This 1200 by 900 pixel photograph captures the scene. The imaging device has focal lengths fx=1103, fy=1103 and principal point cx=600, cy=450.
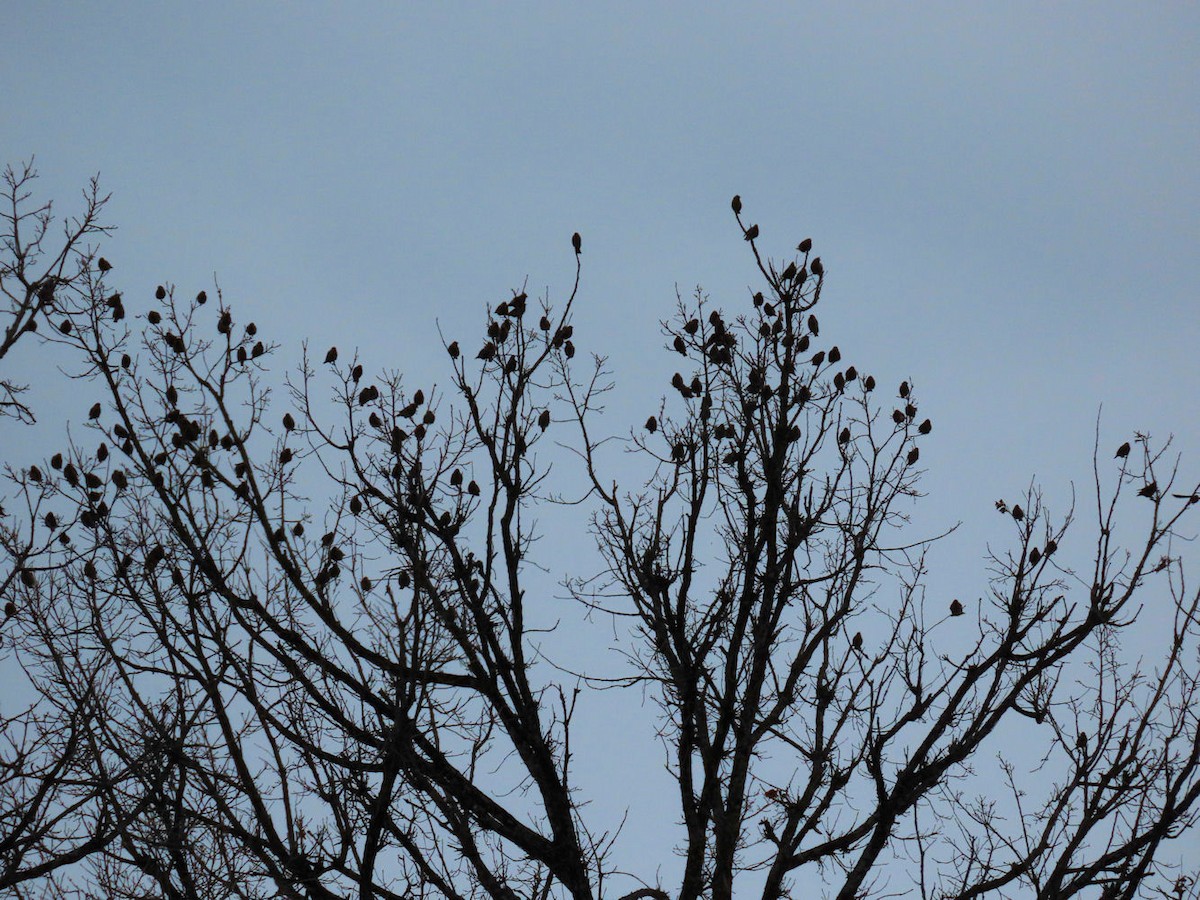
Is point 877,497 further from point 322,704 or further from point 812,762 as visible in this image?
point 322,704

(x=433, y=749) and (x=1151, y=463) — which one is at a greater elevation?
(x=1151, y=463)

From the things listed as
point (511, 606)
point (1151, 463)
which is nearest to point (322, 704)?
point (511, 606)

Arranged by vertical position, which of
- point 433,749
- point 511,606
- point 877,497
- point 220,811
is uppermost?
point 877,497

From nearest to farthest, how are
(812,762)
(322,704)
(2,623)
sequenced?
(322,704)
(2,623)
(812,762)

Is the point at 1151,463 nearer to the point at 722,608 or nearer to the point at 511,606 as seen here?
the point at 722,608

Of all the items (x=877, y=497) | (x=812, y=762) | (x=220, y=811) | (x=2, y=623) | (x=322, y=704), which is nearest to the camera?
(x=220, y=811)

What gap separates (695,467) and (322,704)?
129 inches

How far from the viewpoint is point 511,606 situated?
8.23 m

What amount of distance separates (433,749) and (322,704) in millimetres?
803

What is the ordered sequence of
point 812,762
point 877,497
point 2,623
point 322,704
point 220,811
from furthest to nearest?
point 877,497
point 812,762
point 2,623
point 322,704
point 220,811

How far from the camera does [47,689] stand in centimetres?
805

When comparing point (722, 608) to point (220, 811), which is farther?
point (722, 608)

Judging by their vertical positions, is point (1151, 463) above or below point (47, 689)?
above

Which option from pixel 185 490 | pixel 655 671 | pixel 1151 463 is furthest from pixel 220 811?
pixel 1151 463
